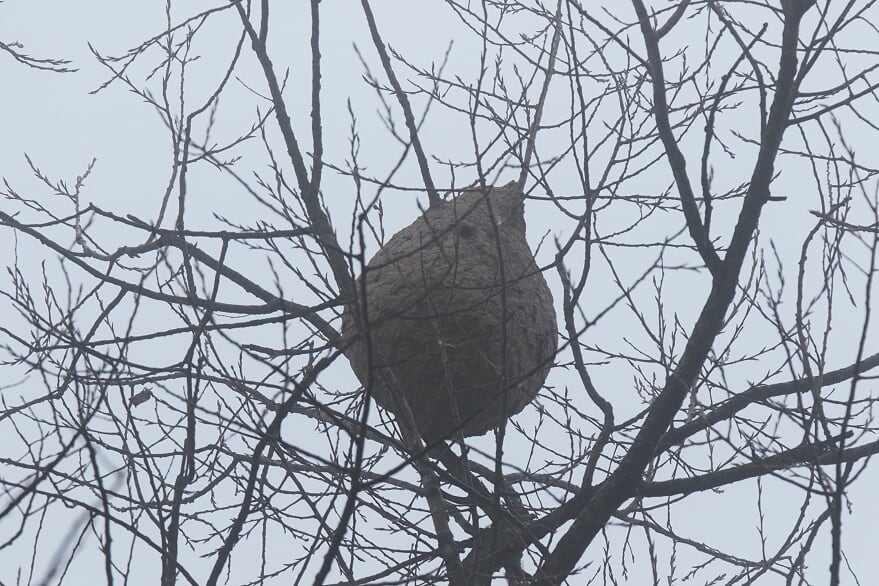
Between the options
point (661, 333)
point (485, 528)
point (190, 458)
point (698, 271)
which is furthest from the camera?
point (661, 333)

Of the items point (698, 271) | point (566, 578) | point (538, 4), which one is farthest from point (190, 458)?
point (538, 4)

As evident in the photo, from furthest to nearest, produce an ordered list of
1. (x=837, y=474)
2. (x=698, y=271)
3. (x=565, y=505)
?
(x=698, y=271) < (x=565, y=505) < (x=837, y=474)

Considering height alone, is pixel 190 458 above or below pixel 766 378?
below

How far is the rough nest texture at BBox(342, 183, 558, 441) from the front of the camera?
322 cm

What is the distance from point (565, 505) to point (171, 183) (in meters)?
1.71

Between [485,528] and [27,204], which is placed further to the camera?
[27,204]

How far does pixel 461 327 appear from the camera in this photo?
9.92ft

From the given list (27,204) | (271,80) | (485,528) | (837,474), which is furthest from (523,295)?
(27,204)

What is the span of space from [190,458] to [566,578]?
126 centimetres

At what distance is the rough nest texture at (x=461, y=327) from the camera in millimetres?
3223

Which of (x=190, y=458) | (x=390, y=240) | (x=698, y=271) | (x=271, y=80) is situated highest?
(x=271, y=80)

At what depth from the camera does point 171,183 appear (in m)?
3.23

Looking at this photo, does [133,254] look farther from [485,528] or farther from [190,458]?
[485,528]

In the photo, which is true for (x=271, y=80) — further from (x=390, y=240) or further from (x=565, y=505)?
(x=565, y=505)
